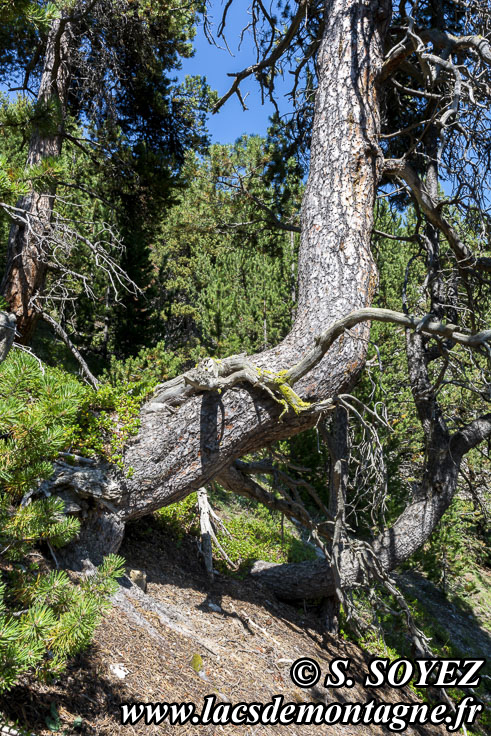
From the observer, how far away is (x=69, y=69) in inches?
252

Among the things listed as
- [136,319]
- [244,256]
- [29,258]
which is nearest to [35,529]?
[29,258]

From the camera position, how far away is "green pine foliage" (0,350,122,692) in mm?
1648

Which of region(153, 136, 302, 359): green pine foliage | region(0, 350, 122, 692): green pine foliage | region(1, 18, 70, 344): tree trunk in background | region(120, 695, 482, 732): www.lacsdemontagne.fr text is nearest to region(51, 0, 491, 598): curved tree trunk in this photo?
region(120, 695, 482, 732): www.lacsdemontagne.fr text

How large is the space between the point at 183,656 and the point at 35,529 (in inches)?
74.8

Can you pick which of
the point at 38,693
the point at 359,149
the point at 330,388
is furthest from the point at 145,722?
the point at 359,149

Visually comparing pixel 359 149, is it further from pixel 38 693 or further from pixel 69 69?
pixel 69 69

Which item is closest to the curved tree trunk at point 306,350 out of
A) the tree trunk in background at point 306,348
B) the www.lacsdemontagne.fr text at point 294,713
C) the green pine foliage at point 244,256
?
the tree trunk in background at point 306,348

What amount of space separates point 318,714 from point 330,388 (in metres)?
2.41

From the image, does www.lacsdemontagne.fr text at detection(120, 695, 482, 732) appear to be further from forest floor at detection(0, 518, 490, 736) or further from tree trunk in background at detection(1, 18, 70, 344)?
tree trunk in background at detection(1, 18, 70, 344)

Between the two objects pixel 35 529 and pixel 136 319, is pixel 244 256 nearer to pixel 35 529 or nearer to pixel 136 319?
pixel 136 319

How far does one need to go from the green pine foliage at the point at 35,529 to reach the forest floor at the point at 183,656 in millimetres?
548

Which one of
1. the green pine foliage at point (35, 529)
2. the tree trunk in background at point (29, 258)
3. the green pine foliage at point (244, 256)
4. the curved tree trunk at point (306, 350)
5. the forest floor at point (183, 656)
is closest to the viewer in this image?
the green pine foliage at point (35, 529)

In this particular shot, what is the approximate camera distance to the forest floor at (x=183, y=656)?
2334 millimetres

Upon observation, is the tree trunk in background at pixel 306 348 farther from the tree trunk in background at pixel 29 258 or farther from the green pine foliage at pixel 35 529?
the tree trunk in background at pixel 29 258
